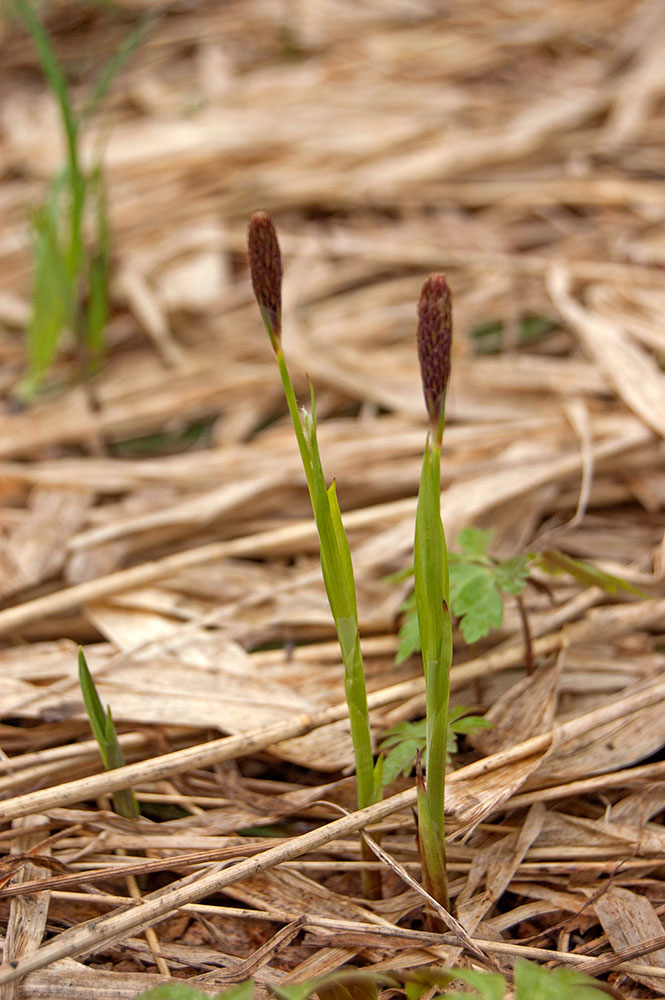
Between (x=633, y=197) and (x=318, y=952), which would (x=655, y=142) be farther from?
(x=318, y=952)

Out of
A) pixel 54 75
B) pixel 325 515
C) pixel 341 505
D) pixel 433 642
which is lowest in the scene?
pixel 341 505

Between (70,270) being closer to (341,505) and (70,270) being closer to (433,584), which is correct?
(341,505)

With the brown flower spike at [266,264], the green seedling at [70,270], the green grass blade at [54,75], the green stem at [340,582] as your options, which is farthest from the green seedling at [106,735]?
the green grass blade at [54,75]

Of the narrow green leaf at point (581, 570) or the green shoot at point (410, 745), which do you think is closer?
the green shoot at point (410, 745)

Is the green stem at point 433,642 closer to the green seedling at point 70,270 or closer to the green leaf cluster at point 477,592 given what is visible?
the green leaf cluster at point 477,592

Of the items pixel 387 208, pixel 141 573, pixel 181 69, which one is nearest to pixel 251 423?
pixel 141 573

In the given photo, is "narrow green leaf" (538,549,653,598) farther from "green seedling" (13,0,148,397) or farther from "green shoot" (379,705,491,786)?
"green seedling" (13,0,148,397)

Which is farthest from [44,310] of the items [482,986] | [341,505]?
[482,986]
